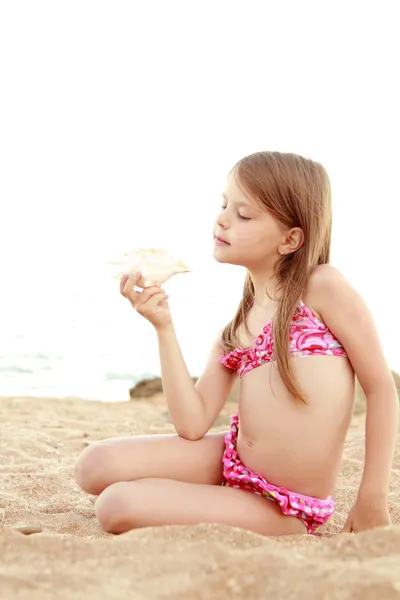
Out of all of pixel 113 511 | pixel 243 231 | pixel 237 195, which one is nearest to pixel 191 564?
pixel 113 511

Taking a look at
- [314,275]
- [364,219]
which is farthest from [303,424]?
[364,219]

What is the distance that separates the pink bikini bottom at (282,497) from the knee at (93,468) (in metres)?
0.44

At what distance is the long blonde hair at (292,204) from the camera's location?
258cm

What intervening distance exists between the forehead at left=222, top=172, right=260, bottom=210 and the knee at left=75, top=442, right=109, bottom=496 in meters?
0.99

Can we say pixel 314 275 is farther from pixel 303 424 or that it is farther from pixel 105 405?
pixel 105 405

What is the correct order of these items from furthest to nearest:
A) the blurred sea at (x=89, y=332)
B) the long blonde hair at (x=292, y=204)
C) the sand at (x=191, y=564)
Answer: the blurred sea at (x=89, y=332)
the long blonde hair at (x=292, y=204)
the sand at (x=191, y=564)

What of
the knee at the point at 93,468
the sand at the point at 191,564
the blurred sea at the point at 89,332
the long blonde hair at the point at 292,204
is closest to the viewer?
the sand at the point at 191,564

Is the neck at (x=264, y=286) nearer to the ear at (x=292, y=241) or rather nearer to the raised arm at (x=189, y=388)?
the ear at (x=292, y=241)

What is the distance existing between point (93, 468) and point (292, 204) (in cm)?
117

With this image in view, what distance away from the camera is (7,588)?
1.50 meters

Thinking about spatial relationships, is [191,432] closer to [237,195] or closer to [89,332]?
[237,195]

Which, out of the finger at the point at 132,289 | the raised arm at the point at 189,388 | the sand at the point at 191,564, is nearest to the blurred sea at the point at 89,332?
the raised arm at the point at 189,388

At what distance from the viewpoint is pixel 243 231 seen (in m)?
2.59

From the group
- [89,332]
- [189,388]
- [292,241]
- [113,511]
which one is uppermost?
[292,241]
